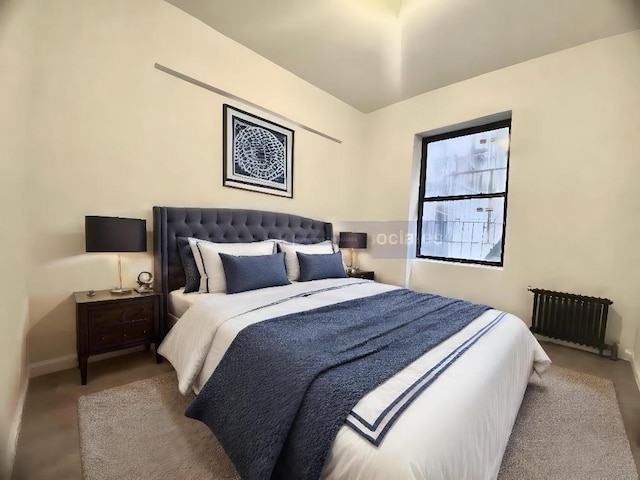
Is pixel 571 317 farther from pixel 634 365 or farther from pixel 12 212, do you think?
pixel 12 212

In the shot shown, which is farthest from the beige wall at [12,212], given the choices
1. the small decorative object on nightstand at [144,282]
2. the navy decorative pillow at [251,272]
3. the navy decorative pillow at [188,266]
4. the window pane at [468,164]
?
the window pane at [468,164]

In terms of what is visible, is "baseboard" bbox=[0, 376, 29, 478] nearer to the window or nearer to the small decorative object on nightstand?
the small decorative object on nightstand

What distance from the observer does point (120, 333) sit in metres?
1.98

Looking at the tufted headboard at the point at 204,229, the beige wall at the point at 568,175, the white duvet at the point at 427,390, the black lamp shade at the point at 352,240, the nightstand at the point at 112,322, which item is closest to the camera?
the white duvet at the point at 427,390

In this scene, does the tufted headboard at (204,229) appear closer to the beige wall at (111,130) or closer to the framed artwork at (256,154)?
the beige wall at (111,130)

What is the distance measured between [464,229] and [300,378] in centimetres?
336

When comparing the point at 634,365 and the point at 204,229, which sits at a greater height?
the point at 204,229

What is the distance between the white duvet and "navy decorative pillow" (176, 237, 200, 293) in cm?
27

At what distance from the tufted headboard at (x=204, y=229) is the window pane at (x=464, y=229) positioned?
1.87 meters

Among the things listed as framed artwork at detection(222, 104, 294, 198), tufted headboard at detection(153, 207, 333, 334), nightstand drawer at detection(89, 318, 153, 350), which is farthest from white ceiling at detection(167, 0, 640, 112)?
nightstand drawer at detection(89, 318, 153, 350)

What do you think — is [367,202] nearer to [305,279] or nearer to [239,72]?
[305,279]

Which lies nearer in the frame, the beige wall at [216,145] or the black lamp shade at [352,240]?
the beige wall at [216,145]

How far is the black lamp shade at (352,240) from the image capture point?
13.0 ft

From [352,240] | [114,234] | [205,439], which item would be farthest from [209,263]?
[352,240]
